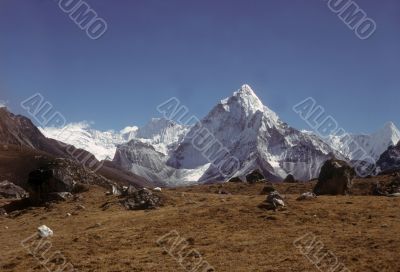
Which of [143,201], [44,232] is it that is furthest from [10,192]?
[44,232]

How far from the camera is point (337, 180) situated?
58125 mm

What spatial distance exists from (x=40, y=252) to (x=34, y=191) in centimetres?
2400

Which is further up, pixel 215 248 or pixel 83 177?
pixel 215 248

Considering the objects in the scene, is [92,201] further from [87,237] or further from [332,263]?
[332,263]

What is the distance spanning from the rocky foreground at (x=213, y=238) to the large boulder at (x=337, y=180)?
12.7 m

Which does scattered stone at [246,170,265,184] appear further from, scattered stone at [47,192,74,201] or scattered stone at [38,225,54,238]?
scattered stone at [38,225,54,238]

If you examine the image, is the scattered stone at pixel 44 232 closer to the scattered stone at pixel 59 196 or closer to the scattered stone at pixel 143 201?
the scattered stone at pixel 143 201

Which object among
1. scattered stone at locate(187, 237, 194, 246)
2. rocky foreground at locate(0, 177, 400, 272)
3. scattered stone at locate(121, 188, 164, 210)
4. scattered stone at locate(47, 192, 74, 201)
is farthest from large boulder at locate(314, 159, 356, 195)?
scattered stone at locate(187, 237, 194, 246)

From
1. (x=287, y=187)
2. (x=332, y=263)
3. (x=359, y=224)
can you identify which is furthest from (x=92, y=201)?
(x=287, y=187)

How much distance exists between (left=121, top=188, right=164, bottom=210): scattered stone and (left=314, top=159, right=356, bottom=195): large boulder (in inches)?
794

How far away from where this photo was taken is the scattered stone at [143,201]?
157 feet

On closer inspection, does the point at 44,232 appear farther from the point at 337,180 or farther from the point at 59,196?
the point at 337,180

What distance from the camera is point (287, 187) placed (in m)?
81.8

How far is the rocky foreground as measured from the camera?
2764 centimetres
